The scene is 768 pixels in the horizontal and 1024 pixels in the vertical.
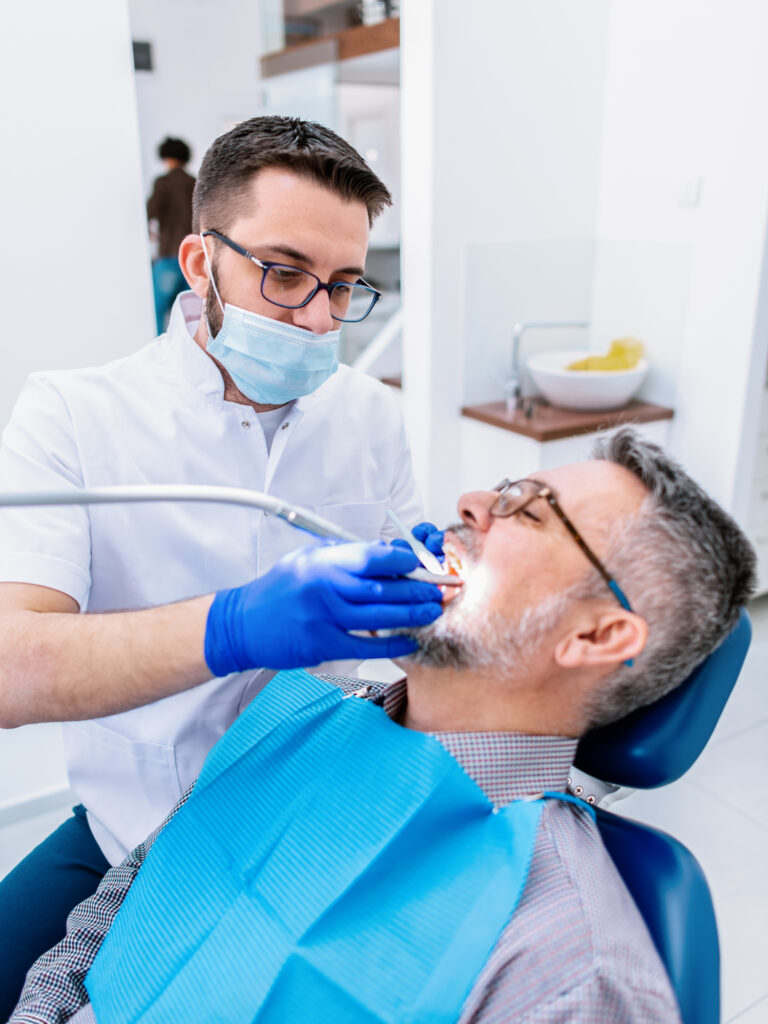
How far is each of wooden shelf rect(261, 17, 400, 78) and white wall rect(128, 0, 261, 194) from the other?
0.71 m

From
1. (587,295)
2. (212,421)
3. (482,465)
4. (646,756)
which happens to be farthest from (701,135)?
(646,756)

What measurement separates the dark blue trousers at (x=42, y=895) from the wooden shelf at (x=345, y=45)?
378 centimetres

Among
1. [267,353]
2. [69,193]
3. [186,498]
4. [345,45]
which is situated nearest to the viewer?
[186,498]

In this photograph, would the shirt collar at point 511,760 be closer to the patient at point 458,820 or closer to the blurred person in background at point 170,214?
the patient at point 458,820

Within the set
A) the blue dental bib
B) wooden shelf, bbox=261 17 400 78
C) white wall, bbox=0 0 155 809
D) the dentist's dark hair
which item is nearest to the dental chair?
the blue dental bib

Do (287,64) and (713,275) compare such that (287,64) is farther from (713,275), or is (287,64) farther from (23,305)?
(23,305)

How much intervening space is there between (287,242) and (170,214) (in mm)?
3829

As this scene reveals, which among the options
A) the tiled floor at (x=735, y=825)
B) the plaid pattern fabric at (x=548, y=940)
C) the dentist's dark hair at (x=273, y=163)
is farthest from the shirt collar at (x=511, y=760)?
the tiled floor at (x=735, y=825)

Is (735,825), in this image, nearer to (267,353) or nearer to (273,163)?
(267,353)

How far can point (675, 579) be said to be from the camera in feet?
3.24

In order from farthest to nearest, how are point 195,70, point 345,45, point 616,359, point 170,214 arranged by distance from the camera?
point 195,70 < point 170,214 < point 345,45 < point 616,359

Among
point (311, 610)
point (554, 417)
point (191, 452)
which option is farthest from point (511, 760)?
point (554, 417)

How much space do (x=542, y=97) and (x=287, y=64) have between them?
3.12 meters

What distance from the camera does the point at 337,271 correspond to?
3.95ft
